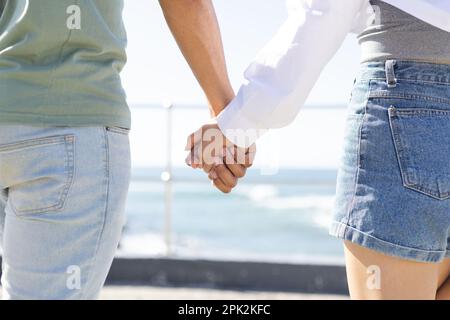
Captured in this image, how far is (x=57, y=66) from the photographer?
158 centimetres

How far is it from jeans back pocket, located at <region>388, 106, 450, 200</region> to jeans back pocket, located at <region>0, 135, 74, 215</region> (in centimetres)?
65

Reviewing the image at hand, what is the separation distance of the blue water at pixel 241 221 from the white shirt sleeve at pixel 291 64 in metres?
Result: 16.0

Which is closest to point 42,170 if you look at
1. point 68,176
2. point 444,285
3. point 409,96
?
point 68,176

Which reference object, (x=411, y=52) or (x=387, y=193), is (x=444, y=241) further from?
(x=411, y=52)

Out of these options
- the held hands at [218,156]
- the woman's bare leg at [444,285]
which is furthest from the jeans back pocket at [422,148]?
the held hands at [218,156]

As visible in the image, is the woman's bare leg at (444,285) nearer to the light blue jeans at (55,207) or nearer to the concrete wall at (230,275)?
the light blue jeans at (55,207)

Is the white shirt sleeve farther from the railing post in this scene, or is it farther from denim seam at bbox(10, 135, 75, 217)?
the railing post

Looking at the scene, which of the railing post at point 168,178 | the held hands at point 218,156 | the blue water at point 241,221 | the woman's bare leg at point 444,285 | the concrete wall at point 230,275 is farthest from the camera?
the blue water at point 241,221

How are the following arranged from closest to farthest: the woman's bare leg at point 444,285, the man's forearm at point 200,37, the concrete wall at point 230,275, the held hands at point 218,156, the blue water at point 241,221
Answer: the woman's bare leg at point 444,285 → the man's forearm at point 200,37 → the held hands at point 218,156 → the concrete wall at point 230,275 → the blue water at point 241,221

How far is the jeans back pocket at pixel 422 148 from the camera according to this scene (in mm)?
1622

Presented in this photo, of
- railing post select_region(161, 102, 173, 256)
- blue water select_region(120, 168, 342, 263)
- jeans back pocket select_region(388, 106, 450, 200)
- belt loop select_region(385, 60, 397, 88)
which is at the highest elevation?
belt loop select_region(385, 60, 397, 88)

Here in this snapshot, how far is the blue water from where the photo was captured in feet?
68.1

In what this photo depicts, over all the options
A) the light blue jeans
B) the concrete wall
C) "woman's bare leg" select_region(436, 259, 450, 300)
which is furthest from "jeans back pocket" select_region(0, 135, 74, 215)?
the concrete wall

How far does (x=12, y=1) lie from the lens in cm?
166
